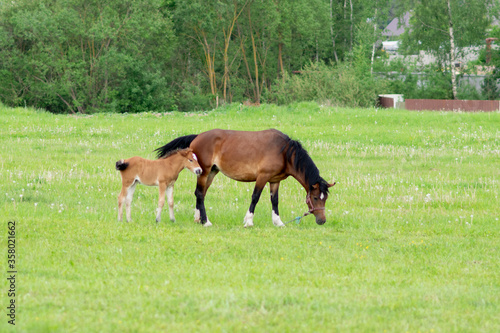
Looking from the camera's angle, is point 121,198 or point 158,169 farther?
point 121,198

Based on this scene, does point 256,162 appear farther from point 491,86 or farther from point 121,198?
point 491,86

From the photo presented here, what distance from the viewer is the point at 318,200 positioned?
39.5 ft

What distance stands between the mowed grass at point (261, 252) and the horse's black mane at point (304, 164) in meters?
0.93

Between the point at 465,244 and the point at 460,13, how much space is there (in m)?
56.0

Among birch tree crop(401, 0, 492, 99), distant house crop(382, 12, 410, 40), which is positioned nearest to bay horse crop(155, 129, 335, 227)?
birch tree crop(401, 0, 492, 99)

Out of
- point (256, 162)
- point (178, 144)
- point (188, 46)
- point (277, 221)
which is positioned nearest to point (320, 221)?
point (277, 221)

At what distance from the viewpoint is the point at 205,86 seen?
3174 inches

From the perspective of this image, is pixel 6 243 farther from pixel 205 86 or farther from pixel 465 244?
pixel 205 86

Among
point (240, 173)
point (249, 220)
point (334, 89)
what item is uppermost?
point (334, 89)

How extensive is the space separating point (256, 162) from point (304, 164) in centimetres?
96

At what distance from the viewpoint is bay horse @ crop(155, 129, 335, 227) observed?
39.5 ft

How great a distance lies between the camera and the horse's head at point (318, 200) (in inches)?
469

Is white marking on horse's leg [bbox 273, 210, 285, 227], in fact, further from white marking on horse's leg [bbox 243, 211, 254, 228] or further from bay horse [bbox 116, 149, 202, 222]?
bay horse [bbox 116, 149, 202, 222]

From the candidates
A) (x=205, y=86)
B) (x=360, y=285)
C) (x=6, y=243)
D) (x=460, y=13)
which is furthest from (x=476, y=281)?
(x=205, y=86)
